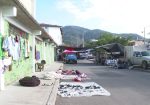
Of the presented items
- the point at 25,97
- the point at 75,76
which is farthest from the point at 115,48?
the point at 25,97

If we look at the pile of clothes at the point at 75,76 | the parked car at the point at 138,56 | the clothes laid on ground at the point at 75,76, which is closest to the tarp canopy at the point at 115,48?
the parked car at the point at 138,56

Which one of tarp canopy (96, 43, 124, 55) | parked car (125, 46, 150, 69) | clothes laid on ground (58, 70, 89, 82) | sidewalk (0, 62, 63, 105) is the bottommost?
sidewalk (0, 62, 63, 105)

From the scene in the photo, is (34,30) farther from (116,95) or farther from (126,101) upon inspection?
(126,101)

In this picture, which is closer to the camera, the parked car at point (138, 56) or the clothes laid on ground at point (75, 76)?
the clothes laid on ground at point (75, 76)

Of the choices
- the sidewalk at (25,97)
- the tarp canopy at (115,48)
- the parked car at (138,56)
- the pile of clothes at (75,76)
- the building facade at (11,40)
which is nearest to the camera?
the sidewalk at (25,97)

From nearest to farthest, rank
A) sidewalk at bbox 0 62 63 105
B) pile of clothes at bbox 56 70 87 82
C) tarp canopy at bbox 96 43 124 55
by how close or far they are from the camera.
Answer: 1. sidewalk at bbox 0 62 63 105
2. pile of clothes at bbox 56 70 87 82
3. tarp canopy at bbox 96 43 124 55

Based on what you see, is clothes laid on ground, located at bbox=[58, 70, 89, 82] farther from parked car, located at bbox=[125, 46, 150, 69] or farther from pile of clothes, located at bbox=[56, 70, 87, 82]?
parked car, located at bbox=[125, 46, 150, 69]

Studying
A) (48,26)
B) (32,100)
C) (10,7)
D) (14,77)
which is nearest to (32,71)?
(14,77)

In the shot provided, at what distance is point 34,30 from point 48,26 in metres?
89.7

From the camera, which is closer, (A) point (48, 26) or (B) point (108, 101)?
(B) point (108, 101)

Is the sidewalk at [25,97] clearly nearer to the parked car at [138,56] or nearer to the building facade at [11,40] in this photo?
the building facade at [11,40]

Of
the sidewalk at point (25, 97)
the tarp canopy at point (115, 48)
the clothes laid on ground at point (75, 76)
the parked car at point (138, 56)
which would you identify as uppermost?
the tarp canopy at point (115, 48)

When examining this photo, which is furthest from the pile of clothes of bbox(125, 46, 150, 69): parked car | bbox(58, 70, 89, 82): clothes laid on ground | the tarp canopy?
the tarp canopy

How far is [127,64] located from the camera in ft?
142
